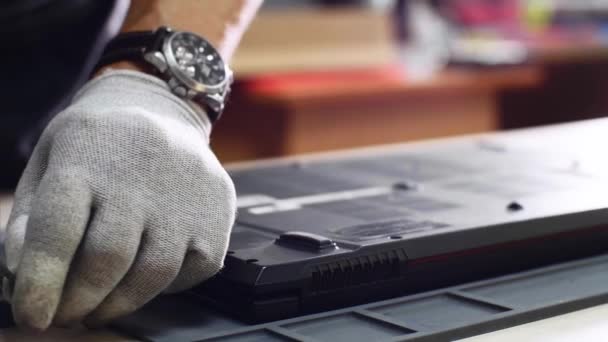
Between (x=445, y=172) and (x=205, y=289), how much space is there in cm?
32

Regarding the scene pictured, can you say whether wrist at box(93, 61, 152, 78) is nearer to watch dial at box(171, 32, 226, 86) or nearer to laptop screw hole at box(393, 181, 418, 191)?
watch dial at box(171, 32, 226, 86)

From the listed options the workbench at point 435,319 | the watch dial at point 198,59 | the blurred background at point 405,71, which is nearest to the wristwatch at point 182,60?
the watch dial at point 198,59

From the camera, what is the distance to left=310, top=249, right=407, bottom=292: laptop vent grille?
1.78 ft

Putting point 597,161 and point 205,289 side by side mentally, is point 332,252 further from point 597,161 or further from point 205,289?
point 597,161

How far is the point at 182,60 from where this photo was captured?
636 mm

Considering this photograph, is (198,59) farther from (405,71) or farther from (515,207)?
(405,71)

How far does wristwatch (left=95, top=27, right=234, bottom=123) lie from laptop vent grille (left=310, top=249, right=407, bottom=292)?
164mm

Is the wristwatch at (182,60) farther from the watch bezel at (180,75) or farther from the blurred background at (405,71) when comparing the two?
the blurred background at (405,71)

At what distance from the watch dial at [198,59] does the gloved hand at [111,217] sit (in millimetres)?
88

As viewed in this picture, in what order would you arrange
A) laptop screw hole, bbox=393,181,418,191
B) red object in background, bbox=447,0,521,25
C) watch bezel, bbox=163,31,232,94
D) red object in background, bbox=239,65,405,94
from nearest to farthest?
1. watch bezel, bbox=163,31,232,94
2. laptop screw hole, bbox=393,181,418,191
3. red object in background, bbox=239,65,405,94
4. red object in background, bbox=447,0,521,25

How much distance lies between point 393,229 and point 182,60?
0.60 ft

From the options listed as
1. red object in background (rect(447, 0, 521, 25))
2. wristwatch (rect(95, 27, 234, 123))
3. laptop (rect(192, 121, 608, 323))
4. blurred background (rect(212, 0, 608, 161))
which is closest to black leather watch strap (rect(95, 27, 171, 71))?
wristwatch (rect(95, 27, 234, 123))

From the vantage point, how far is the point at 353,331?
513 millimetres

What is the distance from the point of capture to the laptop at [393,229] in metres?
0.54
